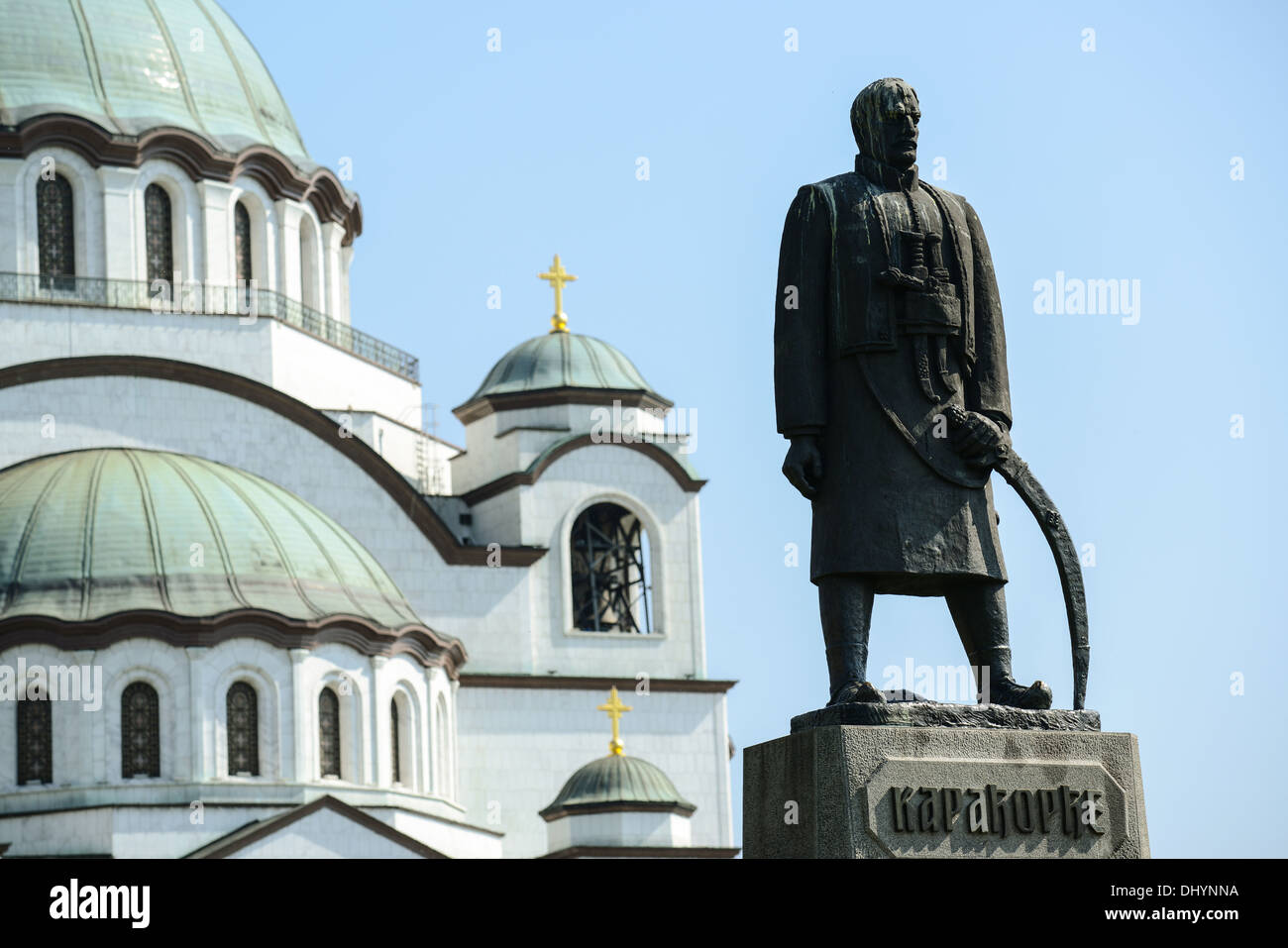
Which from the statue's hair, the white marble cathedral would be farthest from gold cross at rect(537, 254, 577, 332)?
the statue's hair

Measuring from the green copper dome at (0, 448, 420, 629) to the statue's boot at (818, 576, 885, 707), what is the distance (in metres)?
24.4

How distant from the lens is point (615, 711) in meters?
39.9

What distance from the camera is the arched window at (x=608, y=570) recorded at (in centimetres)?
4262

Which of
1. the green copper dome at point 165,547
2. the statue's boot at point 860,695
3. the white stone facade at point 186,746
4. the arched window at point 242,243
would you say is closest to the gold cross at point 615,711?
the green copper dome at point 165,547

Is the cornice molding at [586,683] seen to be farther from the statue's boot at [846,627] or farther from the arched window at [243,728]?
the statue's boot at [846,627]

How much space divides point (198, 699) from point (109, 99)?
1253 cm

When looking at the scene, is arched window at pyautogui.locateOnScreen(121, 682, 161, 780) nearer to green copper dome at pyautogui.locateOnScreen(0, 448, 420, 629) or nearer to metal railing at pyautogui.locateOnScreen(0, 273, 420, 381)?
green copper dome at pyautogui.locateOnScreen(0, 448, 420, 629)

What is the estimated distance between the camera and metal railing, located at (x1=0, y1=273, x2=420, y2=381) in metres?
41.1

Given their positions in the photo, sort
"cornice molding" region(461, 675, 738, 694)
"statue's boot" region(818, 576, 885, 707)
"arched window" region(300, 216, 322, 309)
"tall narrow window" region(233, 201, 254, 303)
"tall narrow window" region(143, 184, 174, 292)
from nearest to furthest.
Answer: "statue's boot" region(818, 576, 885, 707) → "cornice molding" region(461, 675, 738, 694) → "tall narrow window" region(143, 184, 174, 292) → "tall narrow window" region(233, 201, 254, 303) → "arched window" region(300, 216, 322, 309)

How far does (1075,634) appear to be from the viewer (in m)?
11.0

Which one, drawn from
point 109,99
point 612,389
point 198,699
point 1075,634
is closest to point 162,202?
point 109,99
